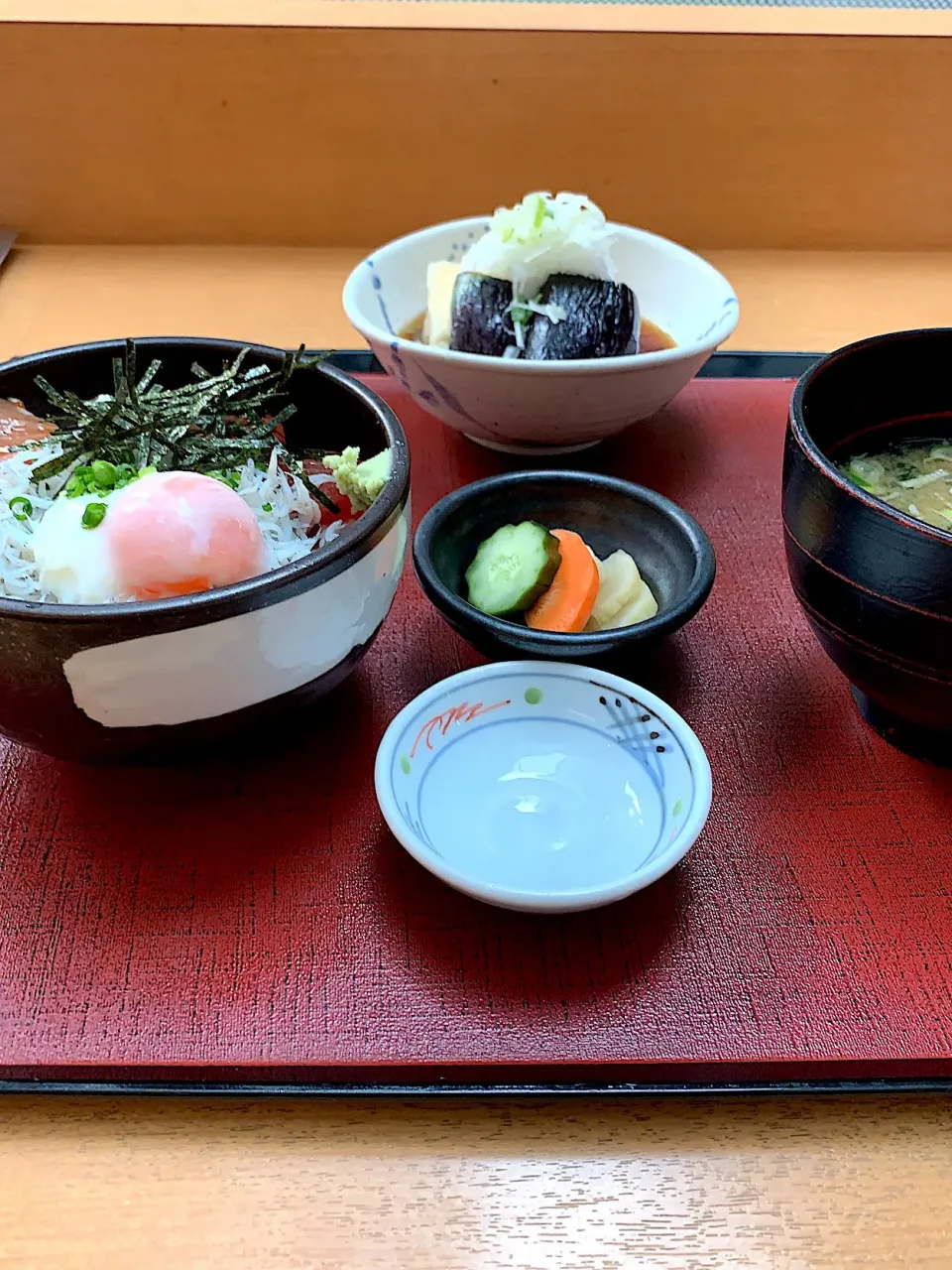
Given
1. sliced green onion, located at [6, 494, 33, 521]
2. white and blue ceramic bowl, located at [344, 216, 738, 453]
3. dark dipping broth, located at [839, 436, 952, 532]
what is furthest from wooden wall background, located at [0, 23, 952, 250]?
sliced green onion, located at [6, 494, 33, 521]

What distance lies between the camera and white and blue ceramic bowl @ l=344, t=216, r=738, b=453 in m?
1.26

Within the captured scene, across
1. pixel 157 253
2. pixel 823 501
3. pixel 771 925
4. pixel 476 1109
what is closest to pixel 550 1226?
pixel 476 1109

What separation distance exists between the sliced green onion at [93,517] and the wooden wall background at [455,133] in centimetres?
151

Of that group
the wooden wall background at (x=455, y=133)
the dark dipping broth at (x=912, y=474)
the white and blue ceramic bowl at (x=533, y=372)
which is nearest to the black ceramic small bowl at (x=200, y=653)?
the white and blue ceramic bowl at (x=533, y=372)

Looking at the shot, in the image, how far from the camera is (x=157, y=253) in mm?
2104

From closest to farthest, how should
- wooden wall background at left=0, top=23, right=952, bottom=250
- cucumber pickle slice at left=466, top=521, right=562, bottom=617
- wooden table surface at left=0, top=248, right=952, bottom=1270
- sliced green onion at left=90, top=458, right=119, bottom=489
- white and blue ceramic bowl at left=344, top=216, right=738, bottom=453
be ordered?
1. wooden table surface at left=0, top=248, right=952, bottom=1270
2. sliced green onion at left=90, top=458, right=119, bottom=489
3. cucumber pickle slice at left=466, top=521, right=562, bottom=617
4. white and blue ceramic bowl at left=344, top=216, right=738, bottom=453
5. wooden wall background at left=0, top=23, right=952, bottom=250

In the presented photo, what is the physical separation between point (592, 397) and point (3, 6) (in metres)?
1.55

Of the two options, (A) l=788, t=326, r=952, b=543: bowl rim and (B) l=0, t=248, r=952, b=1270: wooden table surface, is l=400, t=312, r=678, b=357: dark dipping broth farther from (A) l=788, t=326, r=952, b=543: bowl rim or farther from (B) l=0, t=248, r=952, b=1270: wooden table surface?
(B) l=0, t=248, r=952, b=1270: wooden table surface

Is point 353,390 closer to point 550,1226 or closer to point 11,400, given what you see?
point 11,400

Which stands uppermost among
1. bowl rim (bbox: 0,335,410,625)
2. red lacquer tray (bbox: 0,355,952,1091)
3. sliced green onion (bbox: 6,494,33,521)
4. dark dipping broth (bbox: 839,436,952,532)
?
bowl rim (bbox: 0,335,410,625)

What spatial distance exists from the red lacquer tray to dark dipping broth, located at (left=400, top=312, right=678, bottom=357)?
0.73 metres

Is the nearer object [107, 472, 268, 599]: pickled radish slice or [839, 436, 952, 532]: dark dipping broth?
[107, 472, 268, 599]: pickled radish slice

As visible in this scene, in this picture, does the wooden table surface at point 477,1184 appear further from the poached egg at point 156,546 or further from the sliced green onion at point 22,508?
the sliced green onion at point 22,508

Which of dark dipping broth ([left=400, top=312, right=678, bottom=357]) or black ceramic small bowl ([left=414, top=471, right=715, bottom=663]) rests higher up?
dark dipping broth ([left=400, top=312, right=678, bottom=357])
